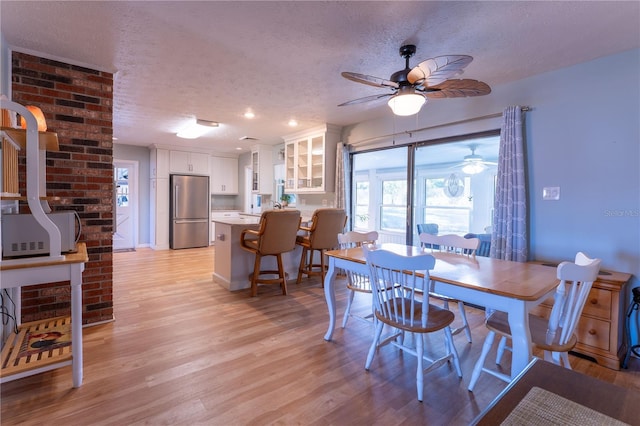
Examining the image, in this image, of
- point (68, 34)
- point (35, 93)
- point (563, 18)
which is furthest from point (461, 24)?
point (35, 93)

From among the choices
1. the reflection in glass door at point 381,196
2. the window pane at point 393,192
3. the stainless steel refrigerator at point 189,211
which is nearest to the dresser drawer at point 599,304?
the reflection in glass door at point 381,196

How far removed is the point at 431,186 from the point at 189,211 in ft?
17.0

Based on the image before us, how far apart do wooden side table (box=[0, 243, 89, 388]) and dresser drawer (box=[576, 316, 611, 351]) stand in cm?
353

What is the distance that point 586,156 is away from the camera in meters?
2.60

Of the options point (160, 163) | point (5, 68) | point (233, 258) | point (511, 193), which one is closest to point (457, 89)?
point (511, 193)

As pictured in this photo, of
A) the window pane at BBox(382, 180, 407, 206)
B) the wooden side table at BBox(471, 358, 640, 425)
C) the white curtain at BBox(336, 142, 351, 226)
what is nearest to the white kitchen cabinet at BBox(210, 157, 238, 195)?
the white curtain at BBox(336, 142, 351, 226)

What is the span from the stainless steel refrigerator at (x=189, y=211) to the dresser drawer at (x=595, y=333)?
6744 millimetres

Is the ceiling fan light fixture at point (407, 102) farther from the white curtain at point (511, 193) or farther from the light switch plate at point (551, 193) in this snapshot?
the light switch plate at point (551, 193)

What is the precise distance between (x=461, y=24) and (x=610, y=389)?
7.01ft

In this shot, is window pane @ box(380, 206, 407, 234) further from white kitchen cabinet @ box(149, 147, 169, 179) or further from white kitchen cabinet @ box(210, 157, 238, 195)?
white kitchen cabinet @ box(149, 147, 169, 179)

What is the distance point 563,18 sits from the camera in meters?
1.95

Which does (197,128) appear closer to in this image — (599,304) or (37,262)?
(37,262)

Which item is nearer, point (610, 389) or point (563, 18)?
point (610, 389)

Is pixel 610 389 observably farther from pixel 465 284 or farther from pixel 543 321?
pixel 543 321
